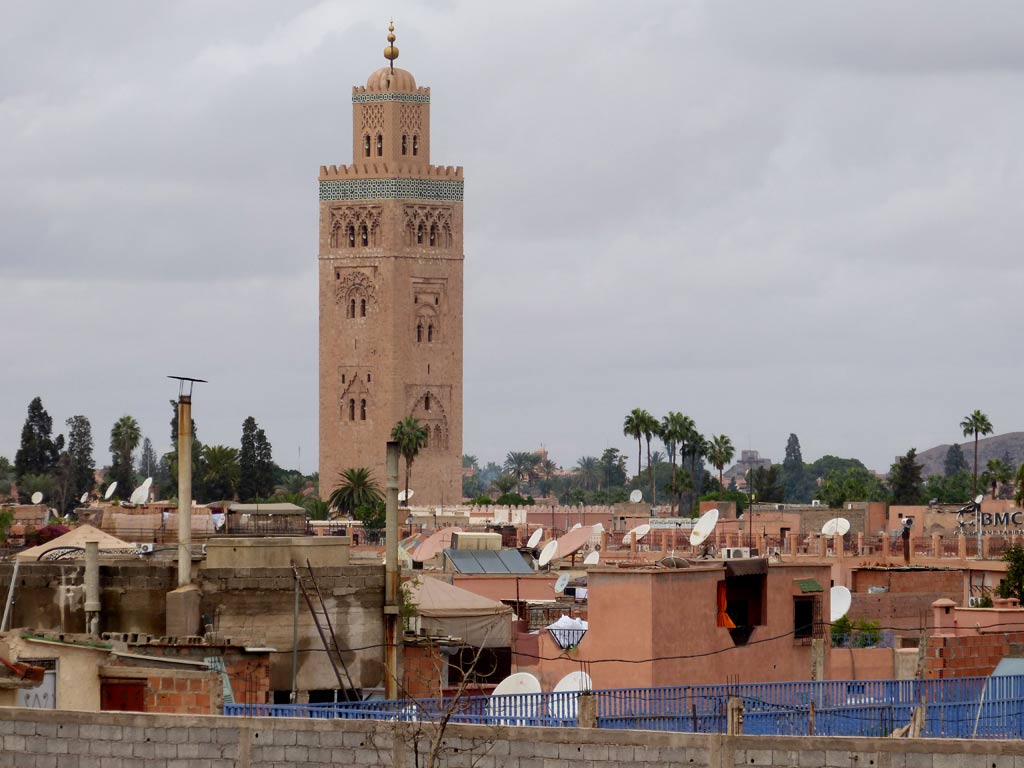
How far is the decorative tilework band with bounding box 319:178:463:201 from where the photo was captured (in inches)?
4075

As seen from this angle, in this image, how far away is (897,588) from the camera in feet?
153

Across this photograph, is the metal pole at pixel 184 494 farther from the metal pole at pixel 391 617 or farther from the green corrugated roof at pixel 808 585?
the green corrugated roof at pixel 808 585

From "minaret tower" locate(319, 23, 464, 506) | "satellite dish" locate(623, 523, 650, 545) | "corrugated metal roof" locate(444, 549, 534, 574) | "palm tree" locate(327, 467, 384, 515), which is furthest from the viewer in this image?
"minaret tower" locate(319, 23, 464, 506)

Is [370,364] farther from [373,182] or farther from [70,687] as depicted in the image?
[70,687]

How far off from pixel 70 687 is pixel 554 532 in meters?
59.1

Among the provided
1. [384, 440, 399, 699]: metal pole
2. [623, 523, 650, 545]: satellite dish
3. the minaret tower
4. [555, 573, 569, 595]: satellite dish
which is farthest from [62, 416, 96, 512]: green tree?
[384, 440, 399, 699]: metal pole

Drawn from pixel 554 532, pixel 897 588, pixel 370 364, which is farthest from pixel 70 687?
pixel 370 364

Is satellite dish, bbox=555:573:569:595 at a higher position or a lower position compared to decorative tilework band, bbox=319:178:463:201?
lower

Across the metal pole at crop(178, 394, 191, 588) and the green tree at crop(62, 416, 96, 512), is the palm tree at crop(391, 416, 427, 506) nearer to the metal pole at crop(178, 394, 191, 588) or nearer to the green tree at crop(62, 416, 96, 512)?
the green tree at crop(62, 416, 96, 512)

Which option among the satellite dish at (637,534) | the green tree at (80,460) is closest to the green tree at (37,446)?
the green tree at (80,460)

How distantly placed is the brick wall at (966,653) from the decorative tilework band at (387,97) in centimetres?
8109

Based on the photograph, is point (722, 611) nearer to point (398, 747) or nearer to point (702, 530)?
point (702, 530)

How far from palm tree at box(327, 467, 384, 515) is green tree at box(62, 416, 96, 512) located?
89.2 ft

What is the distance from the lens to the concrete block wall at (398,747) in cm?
1499
